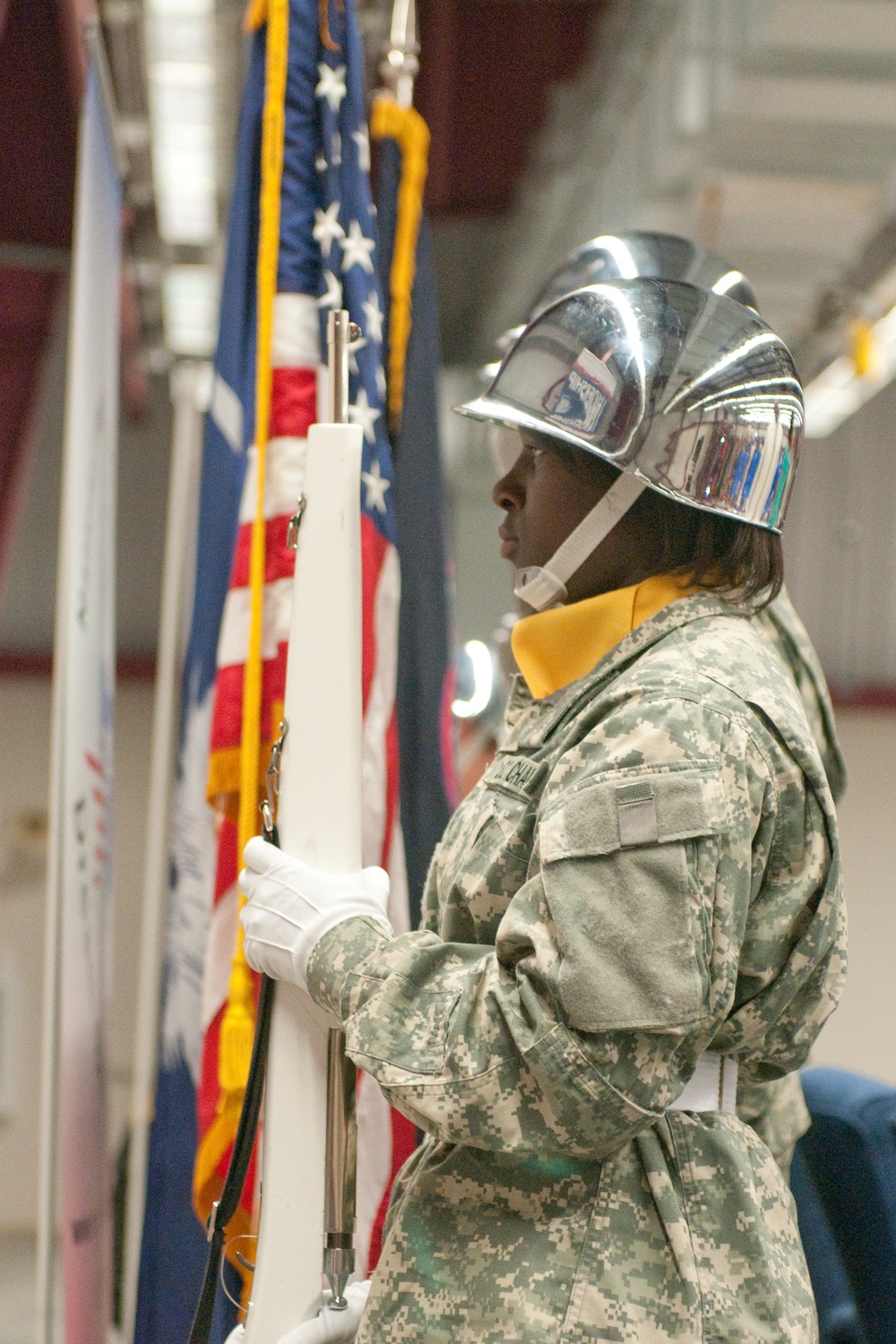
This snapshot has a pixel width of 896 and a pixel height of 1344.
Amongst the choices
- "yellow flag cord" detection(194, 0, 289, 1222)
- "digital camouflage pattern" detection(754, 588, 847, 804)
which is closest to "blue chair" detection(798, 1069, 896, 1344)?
"digital camouflage pattern" detection(754, 588, 847, 804)

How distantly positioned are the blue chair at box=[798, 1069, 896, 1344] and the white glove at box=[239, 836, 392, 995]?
1.00 m

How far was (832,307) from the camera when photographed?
199 inches

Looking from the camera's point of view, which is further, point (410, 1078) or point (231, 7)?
point (231, 7)

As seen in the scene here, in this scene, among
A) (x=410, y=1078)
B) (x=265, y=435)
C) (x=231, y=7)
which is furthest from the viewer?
(x=231, y=7)

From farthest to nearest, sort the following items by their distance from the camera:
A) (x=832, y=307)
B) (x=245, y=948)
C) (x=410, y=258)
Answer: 1. (x=832, y=307)
2. (x=410, y=258)
3. (x=245, y=948)

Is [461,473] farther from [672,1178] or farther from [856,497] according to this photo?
[672,1178]

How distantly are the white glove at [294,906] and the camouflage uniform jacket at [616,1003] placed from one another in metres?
0.04

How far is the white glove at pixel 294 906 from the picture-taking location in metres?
1.32

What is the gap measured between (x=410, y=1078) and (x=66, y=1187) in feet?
3.53

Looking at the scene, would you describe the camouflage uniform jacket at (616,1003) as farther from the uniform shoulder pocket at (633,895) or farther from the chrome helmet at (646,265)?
the chrome helmet at (646,265)

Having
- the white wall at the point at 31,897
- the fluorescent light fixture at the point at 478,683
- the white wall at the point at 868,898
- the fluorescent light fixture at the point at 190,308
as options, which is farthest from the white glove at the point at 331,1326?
the white wall at the point at 868,898

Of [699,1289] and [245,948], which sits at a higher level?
[245,948]

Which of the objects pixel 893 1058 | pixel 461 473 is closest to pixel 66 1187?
pixel 461 473

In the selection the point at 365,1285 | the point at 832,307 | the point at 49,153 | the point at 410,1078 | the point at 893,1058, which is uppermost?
the point at 49,153
